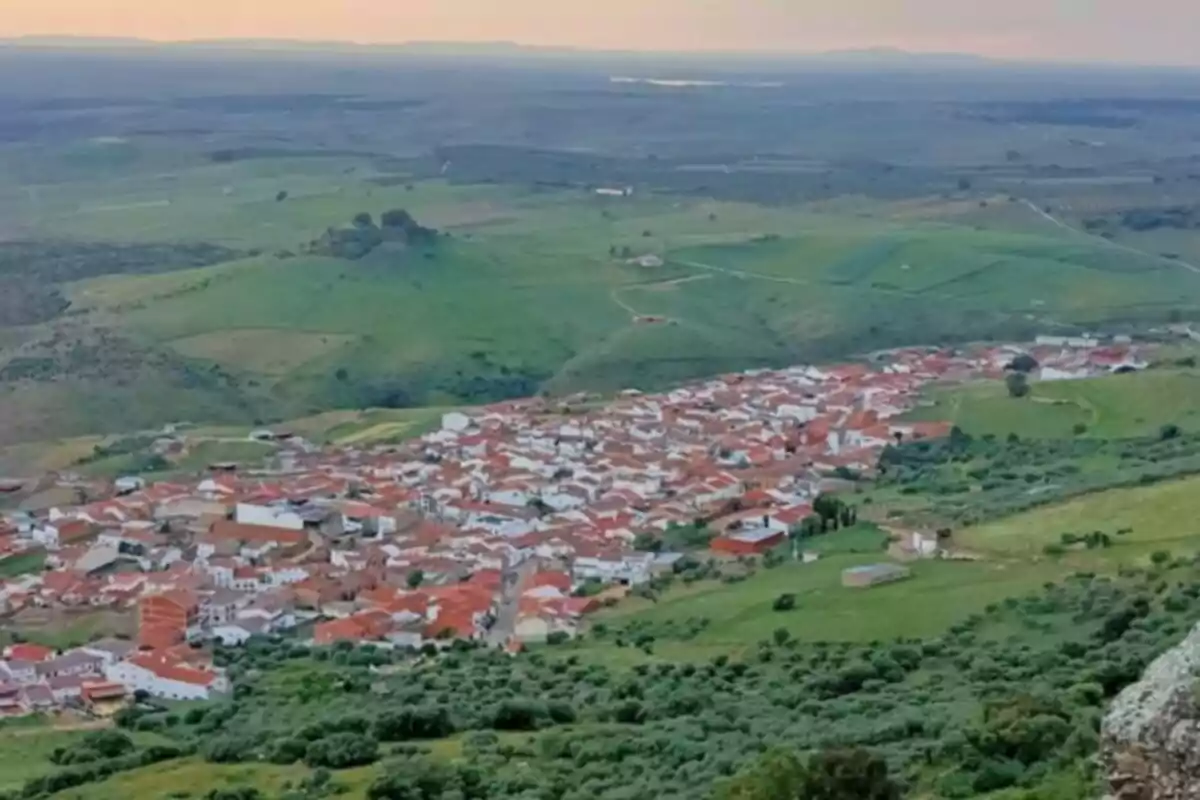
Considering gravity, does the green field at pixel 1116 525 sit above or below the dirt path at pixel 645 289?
above

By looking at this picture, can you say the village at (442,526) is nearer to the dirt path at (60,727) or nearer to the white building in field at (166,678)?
the white building in field at (166,678)

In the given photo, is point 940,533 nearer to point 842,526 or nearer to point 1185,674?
point 842,526

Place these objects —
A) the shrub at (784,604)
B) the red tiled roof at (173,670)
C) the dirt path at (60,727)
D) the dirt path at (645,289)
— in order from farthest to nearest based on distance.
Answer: the dirt path at (645,289), the shrub at (784,604), the red tiled roof at (173,670), the dirt path at (60,727)

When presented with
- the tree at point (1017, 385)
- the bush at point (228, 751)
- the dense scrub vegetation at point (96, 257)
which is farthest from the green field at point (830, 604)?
the dense scrub vegetation at point (96, 257)

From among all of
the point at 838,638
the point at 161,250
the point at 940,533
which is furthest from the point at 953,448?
the point at 161,250

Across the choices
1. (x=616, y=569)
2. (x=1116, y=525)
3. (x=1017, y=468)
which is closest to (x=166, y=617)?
(x=616, y=569)

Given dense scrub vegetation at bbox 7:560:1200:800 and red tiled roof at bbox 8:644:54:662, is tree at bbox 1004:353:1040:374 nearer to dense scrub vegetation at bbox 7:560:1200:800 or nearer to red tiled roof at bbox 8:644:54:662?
dense scrub vegetation at bbox 7:560:1200:800

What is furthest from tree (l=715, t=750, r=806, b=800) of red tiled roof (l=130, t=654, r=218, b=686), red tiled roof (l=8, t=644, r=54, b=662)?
red tiled roof (l=8, t=644, r=54, b=662)
